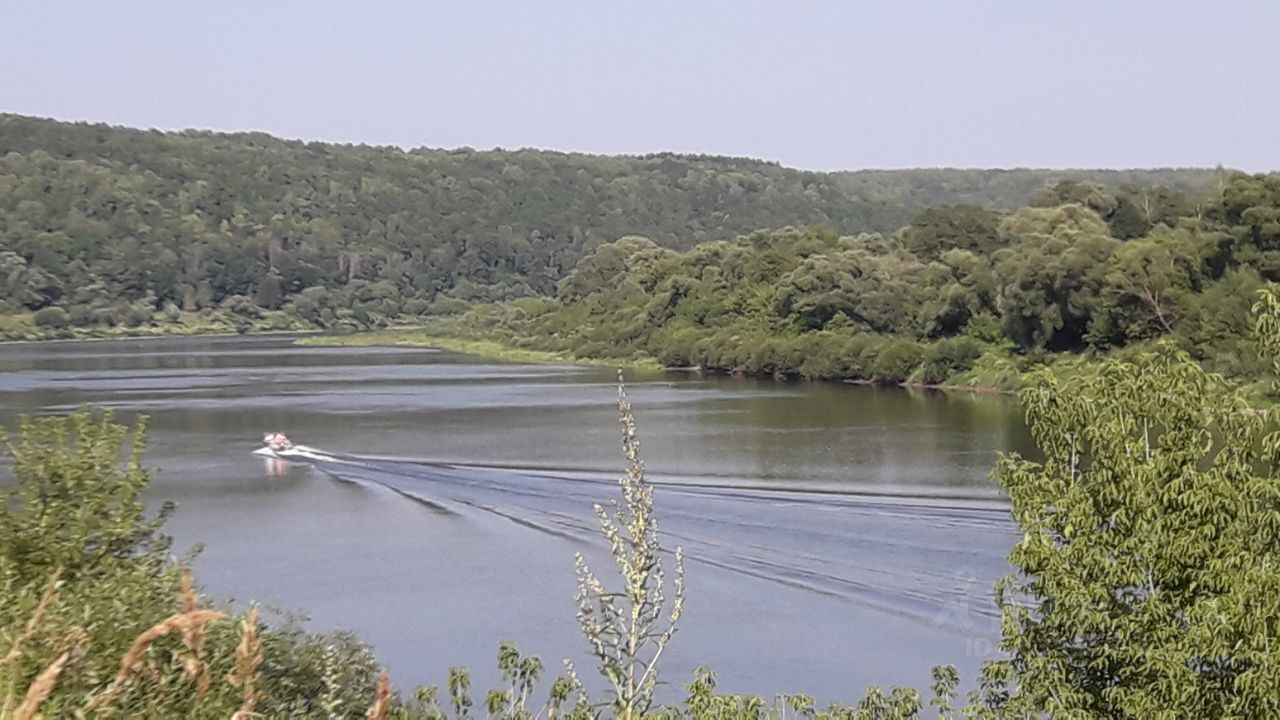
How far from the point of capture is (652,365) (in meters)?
70.9

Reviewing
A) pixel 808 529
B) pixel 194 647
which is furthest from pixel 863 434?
pixel 194 647

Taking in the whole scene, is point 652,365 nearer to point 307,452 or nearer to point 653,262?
point 653,262

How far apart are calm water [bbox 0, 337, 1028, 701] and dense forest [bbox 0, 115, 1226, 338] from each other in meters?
68.0

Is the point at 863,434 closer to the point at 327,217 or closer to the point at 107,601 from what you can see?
the point at 107,601

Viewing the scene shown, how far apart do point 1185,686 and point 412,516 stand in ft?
69.1

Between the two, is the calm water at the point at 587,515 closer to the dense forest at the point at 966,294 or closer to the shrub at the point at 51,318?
the dense forest at the point at 966,294

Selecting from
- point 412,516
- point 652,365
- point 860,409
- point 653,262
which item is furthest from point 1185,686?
point 653,262

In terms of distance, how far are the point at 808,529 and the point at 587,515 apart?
473 cm

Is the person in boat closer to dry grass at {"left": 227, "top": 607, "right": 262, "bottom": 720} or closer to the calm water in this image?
the calm water

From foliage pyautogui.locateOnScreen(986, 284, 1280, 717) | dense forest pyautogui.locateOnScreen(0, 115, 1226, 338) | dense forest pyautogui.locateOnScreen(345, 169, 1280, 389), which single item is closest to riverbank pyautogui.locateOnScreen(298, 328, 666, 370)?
dense forest pyautogui.locateOnScreen(345, 169, 1280, 389)

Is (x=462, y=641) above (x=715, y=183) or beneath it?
beneath

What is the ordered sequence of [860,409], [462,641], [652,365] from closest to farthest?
[462,641], [860,409], [652,365]

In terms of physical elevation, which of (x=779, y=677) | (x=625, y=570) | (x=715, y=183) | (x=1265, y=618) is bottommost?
(x=779, y=677)

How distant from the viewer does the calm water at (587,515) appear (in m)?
18.6
